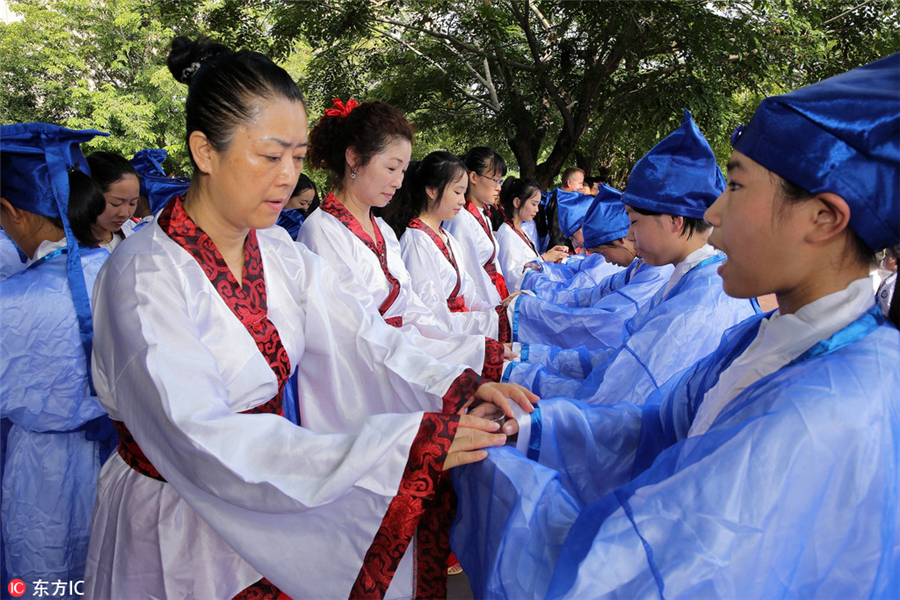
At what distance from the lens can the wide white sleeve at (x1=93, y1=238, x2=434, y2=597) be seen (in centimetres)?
122

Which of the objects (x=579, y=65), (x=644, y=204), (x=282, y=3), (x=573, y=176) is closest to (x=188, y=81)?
(x=644, y=204)

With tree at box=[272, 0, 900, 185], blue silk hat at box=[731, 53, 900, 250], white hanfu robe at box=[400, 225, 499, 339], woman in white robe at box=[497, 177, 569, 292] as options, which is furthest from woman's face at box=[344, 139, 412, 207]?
tree at box=[272, 0, 900, 185]

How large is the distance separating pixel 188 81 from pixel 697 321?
5.74ft

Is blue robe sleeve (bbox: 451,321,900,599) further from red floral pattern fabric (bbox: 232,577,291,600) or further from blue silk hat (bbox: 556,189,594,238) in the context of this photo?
blue silk hat (bbox: 556,189,594,238)

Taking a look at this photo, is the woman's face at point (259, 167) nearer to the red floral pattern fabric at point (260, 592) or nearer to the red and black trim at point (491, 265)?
the red floral pattern fabric at point (260, 592)

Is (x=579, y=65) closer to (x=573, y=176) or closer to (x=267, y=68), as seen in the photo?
(x=573, y=176)

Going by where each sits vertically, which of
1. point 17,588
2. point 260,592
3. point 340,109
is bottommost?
point 17,588

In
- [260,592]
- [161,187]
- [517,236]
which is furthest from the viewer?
[517,236]

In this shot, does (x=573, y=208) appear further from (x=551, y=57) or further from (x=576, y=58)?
(x=551, y=57)

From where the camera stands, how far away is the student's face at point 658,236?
7.62ft

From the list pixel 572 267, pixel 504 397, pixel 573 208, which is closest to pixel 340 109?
pixel 504 397

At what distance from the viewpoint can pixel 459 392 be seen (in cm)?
169

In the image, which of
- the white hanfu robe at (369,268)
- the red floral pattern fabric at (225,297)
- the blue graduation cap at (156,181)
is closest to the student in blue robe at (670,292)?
the white hanfu robe at (369,268)

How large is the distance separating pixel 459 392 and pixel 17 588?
65.7 inches
